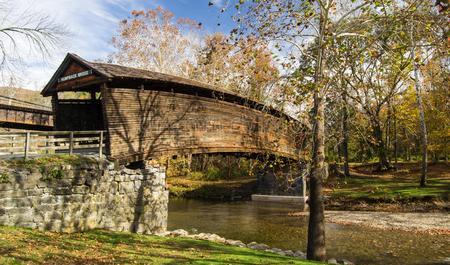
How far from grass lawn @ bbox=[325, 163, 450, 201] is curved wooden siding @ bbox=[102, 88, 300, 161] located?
638cm

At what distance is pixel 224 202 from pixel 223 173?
34.1ft

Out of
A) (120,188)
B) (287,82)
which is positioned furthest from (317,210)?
(120,188)

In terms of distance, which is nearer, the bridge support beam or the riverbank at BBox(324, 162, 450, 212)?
the riverbank at BBox(324, 162, 450, 212)

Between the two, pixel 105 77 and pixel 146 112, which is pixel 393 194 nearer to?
pixel 146 112

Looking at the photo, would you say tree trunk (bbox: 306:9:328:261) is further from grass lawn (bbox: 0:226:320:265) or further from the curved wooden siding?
grass lawn (bbox: 0:226:320:265)

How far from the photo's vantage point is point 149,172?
15250 mm

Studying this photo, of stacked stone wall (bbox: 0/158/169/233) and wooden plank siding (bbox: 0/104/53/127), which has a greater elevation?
wooden plank siding (bbox: 0/104/53/127)

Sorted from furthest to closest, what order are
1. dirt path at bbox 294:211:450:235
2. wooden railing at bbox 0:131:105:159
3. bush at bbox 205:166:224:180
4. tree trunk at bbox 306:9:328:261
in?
bush at bbox 205:166:224:180, dirt path at bbox 294:211:450:235, wooden railing at bbox 0:131:105:159, tree trunk at bbox 306:9:328:261

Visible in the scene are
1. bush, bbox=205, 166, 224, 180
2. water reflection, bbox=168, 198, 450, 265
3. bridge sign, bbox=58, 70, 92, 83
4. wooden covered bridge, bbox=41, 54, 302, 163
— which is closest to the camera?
water reflection, bbox=168, 198, 450, 265

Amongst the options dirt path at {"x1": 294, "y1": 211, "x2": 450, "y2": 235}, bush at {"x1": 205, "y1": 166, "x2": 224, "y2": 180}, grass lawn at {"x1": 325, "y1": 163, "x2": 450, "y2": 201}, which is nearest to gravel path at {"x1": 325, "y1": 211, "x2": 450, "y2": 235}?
dirt path at {"x1": 294, "y1": 211, "x2": 450, "y2": 235}

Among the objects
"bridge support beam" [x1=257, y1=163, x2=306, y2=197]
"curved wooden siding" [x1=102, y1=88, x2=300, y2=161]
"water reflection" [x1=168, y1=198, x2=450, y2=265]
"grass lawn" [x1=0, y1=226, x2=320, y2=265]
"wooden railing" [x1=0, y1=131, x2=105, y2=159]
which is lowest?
"water reflection" [x1=168, y1=198, x2=450, y2=265]

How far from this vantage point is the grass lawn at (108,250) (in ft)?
26.6

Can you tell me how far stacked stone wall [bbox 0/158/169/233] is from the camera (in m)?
10.9

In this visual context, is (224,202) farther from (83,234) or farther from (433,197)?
(83,234)
